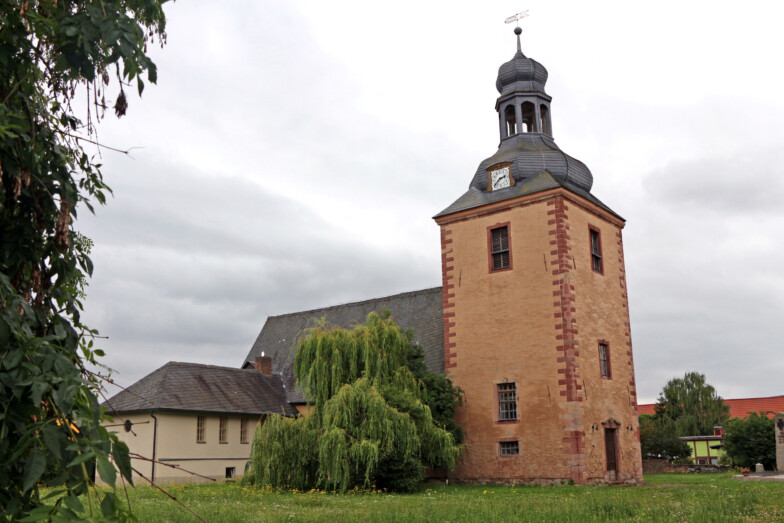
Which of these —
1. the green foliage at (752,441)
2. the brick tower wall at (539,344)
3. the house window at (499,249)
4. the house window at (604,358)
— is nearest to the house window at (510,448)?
the brick tower wall at (539,344)

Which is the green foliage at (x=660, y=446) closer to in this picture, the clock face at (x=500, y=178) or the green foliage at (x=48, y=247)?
the clock face at (x=500, y=178)

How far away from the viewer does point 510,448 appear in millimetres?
23641

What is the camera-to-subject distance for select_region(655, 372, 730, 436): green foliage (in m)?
57.8

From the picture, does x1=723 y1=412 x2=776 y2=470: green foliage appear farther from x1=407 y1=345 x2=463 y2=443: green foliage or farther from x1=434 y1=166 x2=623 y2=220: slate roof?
x1=407 y1=345 x2=463 y2=443: green foliage

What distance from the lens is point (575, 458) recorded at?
22109 millimetres

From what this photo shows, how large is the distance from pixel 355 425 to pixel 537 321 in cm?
714

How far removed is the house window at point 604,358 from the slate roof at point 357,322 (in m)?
5.69

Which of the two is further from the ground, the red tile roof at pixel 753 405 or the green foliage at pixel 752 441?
the red tile roof at pixel 753 405

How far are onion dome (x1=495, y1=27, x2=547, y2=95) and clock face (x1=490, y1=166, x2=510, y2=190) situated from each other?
11.7 ft

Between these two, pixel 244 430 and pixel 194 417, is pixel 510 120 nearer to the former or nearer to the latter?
pixel 244 430

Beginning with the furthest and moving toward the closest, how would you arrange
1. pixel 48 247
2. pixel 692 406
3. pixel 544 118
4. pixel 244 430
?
pixel 692 406 → pixel 244 430 → pixel 544 118 → pixel 48 247

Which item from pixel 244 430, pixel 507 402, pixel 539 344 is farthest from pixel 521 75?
pixel 244 430

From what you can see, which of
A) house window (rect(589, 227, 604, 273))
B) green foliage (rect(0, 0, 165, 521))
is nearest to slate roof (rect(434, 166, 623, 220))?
house window (rect(589, 227, 604, 273))

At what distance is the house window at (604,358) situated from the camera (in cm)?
2491
